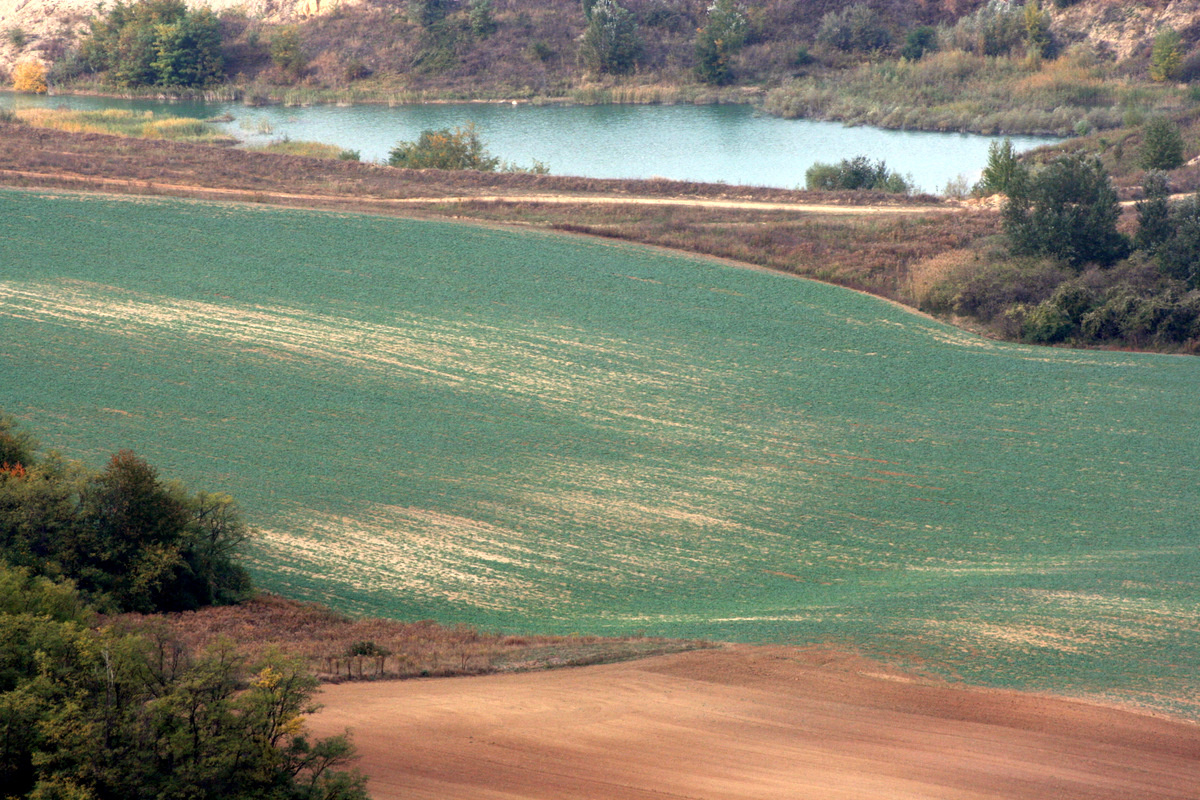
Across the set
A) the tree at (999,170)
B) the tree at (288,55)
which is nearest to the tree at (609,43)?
the tree at (288,55)

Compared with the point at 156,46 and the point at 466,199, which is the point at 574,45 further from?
the point at 466,199

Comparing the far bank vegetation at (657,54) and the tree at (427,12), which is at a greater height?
the tree at (427,12)

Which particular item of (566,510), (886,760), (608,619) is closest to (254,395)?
(566,510)

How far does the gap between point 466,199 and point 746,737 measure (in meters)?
37.3

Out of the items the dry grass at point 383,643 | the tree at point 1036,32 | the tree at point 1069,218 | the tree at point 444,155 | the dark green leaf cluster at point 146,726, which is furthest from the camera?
the tree at point 1036,32

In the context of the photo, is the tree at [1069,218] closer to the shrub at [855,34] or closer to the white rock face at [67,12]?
the shrub at [855,34]

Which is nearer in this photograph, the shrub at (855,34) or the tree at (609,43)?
the tree at (609,43)

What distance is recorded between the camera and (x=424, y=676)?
19188 mm

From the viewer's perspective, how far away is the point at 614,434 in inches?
1237

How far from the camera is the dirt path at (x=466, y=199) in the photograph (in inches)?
1917

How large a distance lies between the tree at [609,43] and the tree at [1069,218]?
57.7 metres

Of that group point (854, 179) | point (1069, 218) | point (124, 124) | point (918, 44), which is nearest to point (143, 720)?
point (1069, 218)

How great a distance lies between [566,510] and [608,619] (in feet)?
16.6

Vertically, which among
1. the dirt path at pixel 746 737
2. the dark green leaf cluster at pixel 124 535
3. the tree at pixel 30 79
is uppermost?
the tree at pixel 30 79
